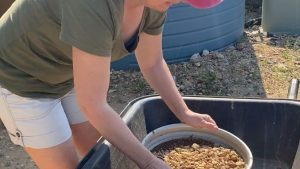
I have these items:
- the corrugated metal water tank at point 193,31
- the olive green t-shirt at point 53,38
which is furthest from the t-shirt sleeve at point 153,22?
the corrugated metal water tank at point 193,31

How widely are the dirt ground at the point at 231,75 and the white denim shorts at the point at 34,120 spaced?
3.38 ft

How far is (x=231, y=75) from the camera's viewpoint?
2873 mm

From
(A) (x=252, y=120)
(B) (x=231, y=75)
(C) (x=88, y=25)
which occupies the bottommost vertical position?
(B) (x=231, y=75)

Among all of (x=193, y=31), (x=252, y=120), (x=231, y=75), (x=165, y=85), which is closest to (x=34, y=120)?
(x=165, y=85)

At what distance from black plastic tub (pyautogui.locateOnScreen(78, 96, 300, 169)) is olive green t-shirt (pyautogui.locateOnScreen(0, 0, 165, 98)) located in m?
0.28

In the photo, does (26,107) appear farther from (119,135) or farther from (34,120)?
(119,135)

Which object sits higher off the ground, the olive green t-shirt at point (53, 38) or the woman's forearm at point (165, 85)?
the olive green t-shirt at point (53, 38)

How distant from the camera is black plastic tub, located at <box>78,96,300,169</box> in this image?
1479mm

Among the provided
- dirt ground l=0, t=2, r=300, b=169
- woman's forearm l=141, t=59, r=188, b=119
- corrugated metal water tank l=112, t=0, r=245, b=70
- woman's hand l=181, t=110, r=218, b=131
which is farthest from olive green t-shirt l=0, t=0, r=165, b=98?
corrugated metal water tank l=112, t=0, r=245, b=70

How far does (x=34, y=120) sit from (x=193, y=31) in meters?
1.88

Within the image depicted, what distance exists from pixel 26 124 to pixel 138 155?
0.34m

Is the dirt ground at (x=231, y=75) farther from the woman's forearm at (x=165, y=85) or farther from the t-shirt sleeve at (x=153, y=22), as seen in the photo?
the t-shirt sleeve at (x=153, y=22)

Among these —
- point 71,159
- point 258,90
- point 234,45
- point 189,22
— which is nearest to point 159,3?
point 71,159

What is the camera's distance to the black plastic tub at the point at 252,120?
1.48m
